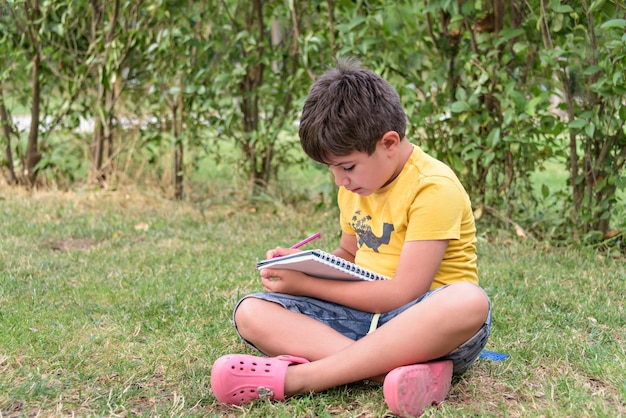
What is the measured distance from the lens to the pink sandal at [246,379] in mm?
2145

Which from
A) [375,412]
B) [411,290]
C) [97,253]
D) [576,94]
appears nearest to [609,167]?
[576,94]

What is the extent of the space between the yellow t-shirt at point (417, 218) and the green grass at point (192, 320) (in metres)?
0.36

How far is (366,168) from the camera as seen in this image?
2.30 meters

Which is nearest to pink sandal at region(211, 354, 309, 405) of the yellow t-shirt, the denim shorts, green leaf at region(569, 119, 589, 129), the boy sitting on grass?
the boy sitting on grass

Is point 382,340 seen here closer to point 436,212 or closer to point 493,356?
point 436,212

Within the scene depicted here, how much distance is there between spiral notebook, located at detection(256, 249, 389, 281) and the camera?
7.25ft

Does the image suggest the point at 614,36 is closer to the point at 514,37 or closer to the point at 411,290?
the point at 514,37

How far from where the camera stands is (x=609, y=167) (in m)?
3.84

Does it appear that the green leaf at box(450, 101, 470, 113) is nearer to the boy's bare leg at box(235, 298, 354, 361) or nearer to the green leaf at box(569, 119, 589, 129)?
the green leaf at box(569, 119, 589, 129)

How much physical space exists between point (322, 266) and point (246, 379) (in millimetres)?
376

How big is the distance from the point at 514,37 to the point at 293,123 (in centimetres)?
164

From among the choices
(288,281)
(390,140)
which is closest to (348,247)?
(288,281)

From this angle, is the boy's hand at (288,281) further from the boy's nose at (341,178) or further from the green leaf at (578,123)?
the green leaf at (578,123)

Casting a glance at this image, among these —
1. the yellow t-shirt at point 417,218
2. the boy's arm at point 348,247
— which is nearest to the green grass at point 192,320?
the yellow t-shirt at point 417,218
